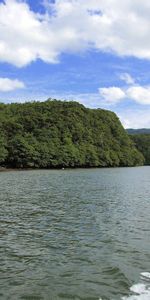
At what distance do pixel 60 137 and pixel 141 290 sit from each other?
143690mm

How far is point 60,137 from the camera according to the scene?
158 m

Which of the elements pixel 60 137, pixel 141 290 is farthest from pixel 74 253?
pixel 60 137

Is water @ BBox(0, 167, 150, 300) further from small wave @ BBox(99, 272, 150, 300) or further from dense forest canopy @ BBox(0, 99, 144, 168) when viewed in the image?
dense forest canopy @ BBox(0, 99, 144, 168)

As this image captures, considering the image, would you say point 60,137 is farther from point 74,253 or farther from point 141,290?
point 141,290

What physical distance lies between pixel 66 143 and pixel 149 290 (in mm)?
140997

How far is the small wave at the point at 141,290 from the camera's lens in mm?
13659

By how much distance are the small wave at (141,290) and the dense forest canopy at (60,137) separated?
10707 centimetres

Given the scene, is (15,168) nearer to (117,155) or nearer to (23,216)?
(117,155)

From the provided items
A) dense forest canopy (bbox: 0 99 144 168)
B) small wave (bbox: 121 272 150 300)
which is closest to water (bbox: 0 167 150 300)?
small wave (bbox: 121 272 150 300)

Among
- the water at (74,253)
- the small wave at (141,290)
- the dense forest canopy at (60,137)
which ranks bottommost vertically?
the small wave at (141,290)

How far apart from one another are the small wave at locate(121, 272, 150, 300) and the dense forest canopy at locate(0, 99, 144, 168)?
107 metres

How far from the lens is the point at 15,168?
411 ft

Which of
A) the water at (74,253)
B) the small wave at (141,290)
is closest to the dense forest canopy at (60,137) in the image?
the water at (74,253)

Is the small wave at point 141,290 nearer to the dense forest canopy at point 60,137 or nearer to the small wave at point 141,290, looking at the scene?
the small wave at point 141,290
